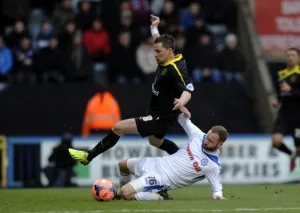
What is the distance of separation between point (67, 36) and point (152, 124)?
8.42 metres

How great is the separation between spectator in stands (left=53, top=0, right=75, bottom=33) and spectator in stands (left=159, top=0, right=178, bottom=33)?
217 centimetres

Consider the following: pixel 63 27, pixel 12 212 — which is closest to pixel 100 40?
pixel 63 27

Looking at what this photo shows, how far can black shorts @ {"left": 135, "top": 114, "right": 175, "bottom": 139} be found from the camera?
12.4 meters

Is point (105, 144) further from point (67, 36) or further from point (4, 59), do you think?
point (67, 36)

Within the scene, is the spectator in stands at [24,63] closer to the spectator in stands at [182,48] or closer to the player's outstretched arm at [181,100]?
the spectator in stands at [182,48]

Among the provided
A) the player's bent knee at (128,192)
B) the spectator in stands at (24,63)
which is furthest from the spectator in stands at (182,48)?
the player's bent knee at (128,192)

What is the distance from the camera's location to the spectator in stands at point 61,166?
57.3 feet

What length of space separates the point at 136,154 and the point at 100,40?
363 centimetres

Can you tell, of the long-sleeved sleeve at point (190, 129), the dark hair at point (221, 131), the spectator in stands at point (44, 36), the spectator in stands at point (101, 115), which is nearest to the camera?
the dark hair at point (221, 131)

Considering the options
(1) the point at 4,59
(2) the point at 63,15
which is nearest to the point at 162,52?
(1) the point at 4,59

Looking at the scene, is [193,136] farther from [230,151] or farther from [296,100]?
[230,151]

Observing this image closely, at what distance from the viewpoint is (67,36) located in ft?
67.1

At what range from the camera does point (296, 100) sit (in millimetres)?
16500

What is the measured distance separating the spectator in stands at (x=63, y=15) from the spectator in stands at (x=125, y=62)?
4.69ft
